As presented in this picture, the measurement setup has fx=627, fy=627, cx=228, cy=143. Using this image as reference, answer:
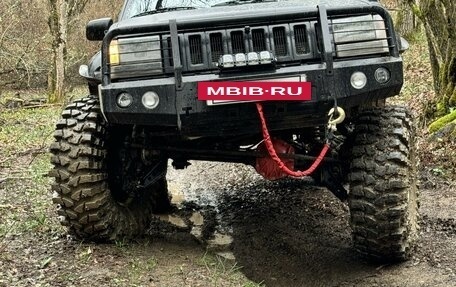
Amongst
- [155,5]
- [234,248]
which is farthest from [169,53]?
[234,248]

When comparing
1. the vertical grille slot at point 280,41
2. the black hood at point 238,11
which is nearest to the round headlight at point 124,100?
the black hood at point 238,11

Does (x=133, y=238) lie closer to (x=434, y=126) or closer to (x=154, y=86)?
(x=154, y=86)

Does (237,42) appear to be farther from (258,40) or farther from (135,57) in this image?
(135,57)

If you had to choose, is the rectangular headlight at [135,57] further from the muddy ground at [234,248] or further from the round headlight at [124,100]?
the muddy ground at [234,248]

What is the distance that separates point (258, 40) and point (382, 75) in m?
0.80

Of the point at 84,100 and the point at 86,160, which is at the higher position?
the point at 84,100

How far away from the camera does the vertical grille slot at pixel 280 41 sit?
13.0 ft

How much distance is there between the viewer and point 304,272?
451cm

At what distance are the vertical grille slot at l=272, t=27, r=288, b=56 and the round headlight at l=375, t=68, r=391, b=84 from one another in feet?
1.91

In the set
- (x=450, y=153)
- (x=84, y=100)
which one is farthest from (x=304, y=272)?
(x=450, y=153)

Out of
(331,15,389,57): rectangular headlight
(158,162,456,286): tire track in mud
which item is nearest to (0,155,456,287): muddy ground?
(158,162,456,286): tire track in mud

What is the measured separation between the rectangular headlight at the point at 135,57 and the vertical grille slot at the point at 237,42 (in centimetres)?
47

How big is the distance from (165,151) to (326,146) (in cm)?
121

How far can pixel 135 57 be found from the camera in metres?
3.96
